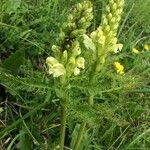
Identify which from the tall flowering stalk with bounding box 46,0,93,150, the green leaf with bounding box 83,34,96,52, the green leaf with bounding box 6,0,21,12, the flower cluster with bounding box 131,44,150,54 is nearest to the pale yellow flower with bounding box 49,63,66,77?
the tall flowering stalk with bounding box 46,0,93,150

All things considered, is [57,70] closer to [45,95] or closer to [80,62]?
[80,62]

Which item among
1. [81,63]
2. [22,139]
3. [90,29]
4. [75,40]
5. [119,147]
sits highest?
[75,40]

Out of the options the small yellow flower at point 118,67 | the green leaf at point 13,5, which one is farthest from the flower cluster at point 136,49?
the green leaf at point 13,5

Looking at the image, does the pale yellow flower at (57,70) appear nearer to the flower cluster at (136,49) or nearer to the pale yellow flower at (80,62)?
the pale yellow flower at (80,62)

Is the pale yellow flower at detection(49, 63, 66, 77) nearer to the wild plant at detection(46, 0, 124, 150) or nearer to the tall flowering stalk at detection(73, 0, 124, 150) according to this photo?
the wild plant at detection(46, 0, 124, 150)

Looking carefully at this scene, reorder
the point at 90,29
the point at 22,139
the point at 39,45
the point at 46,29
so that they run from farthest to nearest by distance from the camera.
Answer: the point at 90,29 → the point at 46,29 → the point at 39,45 → the point at 22,139

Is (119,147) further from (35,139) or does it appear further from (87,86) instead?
(87,86)

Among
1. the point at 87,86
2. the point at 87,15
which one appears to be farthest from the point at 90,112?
the point at 87,15

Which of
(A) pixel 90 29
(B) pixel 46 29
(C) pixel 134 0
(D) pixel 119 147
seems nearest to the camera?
(D) pixel 119 147

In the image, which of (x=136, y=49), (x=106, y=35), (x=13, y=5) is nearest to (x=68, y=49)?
(x=106, y=35)
